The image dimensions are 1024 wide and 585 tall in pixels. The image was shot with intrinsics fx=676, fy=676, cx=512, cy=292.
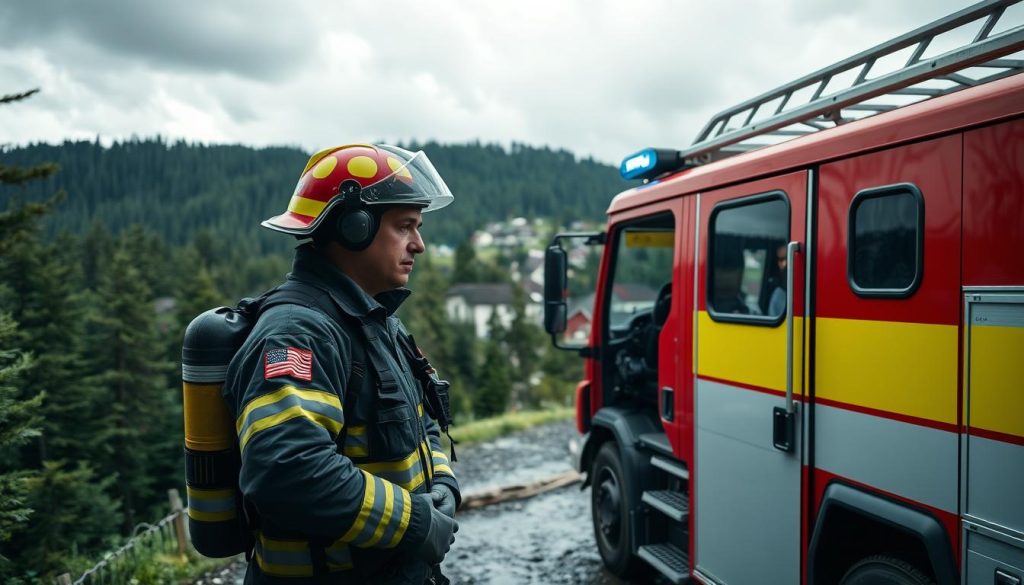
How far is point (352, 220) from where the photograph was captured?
2047mm

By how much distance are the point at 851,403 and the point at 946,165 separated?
3.29 feet

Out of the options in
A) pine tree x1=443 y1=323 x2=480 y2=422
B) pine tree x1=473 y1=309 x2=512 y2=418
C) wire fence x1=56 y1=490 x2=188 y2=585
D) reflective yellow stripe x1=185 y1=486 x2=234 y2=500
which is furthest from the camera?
pine tree x1=443 y1=323 x2=480 y2=422

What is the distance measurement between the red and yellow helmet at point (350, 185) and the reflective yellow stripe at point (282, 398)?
53cm

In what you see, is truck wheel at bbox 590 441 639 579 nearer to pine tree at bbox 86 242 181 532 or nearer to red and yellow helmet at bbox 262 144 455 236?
red and yellow helmet at bbox 262 144 455 236

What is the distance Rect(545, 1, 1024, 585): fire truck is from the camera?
2.23m

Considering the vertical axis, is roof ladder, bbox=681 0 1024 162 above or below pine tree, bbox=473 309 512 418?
Answer: above

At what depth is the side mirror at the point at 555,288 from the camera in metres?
5.06

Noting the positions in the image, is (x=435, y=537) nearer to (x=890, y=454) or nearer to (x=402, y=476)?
(x=402, y=476)

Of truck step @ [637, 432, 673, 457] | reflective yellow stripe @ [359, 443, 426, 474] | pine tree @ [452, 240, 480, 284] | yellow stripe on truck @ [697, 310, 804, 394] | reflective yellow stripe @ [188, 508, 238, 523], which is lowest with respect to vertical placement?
truck step @ [637, 432, 673, 457]

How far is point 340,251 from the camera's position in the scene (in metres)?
2.14

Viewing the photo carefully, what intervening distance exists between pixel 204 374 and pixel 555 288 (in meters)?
3.44

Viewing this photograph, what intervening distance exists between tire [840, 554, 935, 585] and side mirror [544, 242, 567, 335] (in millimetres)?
2716

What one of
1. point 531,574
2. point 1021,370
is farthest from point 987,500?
point 531,574

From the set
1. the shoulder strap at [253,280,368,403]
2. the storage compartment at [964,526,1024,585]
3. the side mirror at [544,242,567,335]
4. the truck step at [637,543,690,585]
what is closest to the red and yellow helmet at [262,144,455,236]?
the shoulder strap at [253,280,368,403]
